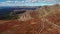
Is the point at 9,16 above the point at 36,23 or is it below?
above

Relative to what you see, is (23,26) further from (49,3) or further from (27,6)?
(49,3)

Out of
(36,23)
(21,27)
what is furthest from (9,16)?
(36,23)

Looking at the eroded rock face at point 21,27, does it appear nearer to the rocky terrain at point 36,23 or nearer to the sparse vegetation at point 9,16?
the rocky terrain at point 36,23

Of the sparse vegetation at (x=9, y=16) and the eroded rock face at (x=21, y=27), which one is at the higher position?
the sparse vegetation at (x=9, y=16)

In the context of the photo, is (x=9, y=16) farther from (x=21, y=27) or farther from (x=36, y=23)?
(x=36, y=23)

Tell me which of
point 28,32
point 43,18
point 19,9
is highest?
point 19,9

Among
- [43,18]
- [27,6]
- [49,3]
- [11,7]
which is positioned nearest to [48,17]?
[43,18]

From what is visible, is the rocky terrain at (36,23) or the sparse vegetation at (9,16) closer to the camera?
the rocky terrain at (36,23)

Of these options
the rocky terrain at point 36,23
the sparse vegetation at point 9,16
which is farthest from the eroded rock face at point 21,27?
the sparse vegetation at point 9,16
